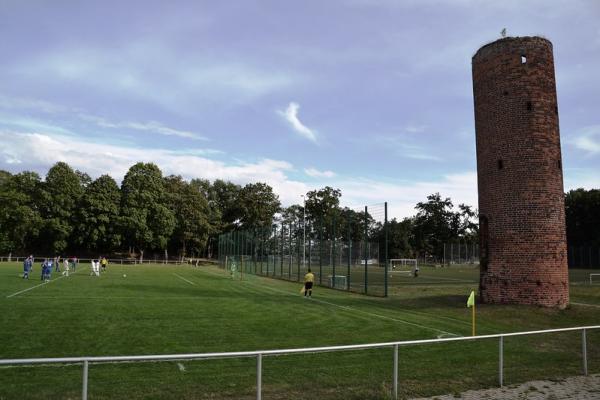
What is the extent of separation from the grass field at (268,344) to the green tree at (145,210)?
60.6 m

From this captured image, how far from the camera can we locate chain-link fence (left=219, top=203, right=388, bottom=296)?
31531 millimetres

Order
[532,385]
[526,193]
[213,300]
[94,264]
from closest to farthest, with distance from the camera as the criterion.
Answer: [532,385]
[526,193]
[213,300]
[94,264]

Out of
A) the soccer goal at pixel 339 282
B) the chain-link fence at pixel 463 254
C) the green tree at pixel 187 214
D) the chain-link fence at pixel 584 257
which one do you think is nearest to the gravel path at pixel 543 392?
the soccer goal at pixel 339 282

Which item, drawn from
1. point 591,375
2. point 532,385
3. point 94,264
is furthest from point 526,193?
point 94,264

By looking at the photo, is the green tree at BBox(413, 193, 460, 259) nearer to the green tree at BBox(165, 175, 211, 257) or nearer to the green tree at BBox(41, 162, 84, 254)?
the green tree at BBox(165, 175, 211, 257)

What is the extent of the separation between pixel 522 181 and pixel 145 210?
7085 cm

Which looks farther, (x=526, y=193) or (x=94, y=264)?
(x=94, y=264)

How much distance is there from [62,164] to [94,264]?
50223 mm

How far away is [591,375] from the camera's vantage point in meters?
9.49

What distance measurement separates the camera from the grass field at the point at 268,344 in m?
8.03

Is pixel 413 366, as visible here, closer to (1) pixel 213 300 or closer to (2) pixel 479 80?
(1) pixel 213 300

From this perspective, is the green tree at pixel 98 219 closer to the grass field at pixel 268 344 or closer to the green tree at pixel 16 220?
the green tree at pixel 16 220

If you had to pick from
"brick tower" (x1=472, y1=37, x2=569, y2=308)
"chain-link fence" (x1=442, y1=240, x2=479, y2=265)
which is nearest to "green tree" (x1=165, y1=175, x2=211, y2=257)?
"chain-link fence" (x1=442, y1=240, x2=479, y2=265)

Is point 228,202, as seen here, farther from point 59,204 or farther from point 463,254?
point 463,254
